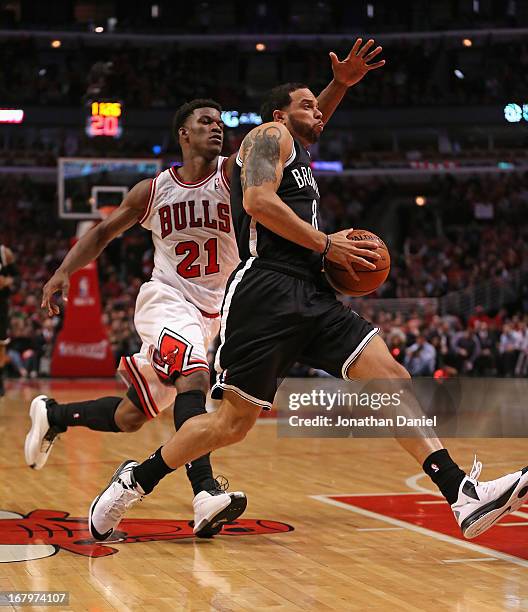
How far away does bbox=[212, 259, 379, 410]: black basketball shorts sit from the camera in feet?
14.1

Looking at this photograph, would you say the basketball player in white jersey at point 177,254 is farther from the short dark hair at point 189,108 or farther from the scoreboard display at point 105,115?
the scoreboard display at point 105,115

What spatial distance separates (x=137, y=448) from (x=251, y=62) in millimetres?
27084

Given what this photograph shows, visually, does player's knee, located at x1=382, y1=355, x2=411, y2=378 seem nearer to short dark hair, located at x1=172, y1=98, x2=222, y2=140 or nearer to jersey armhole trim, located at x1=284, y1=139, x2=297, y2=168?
jersey armhole trim, located at x1=284, y1=139, x2=297, y2=168

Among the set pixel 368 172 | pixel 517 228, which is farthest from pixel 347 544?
pixel 368 172

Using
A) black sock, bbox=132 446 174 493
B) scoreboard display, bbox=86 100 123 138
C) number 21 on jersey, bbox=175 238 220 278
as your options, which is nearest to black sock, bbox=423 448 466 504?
black sock, bbox=132 446 174 493

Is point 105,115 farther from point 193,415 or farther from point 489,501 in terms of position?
point 489,501

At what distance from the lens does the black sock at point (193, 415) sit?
4.96 meters

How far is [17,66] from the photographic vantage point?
31703 mm

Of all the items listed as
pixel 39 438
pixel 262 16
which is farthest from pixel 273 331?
pixel 262 16

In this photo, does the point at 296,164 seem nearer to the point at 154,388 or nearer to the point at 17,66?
the point at 154,388

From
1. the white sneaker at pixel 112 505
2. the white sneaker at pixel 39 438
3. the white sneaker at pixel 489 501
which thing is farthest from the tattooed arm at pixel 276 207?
the white sneaker at pixel 39 438

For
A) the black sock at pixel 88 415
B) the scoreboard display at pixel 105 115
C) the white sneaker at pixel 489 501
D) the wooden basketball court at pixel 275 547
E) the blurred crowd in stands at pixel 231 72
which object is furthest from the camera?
the blurred crowd in stands at pixel 231 72

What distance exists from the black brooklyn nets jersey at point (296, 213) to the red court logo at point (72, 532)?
4.60ft

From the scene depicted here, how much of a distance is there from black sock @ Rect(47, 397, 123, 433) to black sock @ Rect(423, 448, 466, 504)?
6.66ft
